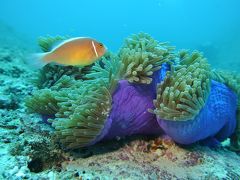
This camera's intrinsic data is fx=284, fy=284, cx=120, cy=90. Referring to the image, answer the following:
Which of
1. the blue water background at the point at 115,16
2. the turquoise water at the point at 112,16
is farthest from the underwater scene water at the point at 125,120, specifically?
the turquoise water at the point at 112,16

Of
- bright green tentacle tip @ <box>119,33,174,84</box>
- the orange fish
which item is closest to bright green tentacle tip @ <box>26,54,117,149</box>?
bright green tentacle tip @ <box>119,33,174,84</box>

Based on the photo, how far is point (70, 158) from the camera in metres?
2.60

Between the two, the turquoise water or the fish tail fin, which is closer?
the fish tail fin

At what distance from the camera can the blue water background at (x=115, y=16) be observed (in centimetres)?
7726

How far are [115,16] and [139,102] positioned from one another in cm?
12387

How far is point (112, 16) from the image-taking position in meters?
124

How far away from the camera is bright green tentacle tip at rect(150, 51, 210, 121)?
2607 mm

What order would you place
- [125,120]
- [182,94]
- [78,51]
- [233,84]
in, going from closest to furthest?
[78,51] → [182,94] → [125,120] → [233,84]

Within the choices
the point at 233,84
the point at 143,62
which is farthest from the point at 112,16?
the point at 143,62

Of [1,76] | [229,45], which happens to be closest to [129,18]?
[229,45]

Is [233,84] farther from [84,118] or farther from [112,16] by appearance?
[112,16]

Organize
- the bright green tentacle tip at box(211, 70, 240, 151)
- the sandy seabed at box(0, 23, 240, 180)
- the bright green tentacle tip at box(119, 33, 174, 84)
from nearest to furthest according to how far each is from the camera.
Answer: the sandy seabed at box(0, 23, 240, 180), the bright green tentacle tip at box(119, 33, 174, 84), the bright green tentacle tip at box(211, 70, 240, 151)

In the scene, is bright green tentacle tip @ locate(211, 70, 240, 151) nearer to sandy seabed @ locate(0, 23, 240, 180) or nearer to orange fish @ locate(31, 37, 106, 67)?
sandy seabed @ locate(0, 23, 240, 180)

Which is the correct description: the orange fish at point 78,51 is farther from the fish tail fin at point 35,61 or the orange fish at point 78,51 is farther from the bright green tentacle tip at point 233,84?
the bright green tentacle tip at point 233,84
